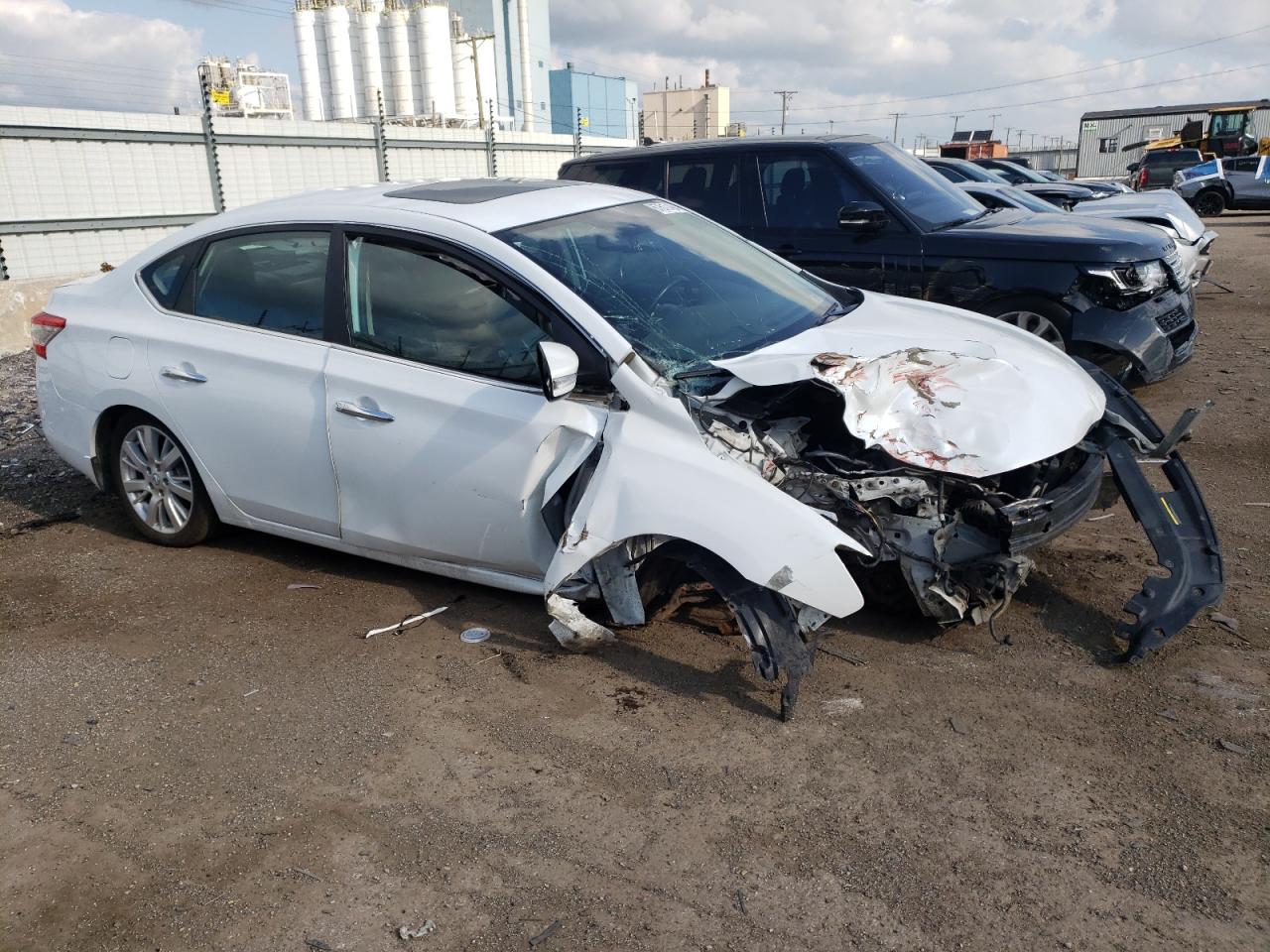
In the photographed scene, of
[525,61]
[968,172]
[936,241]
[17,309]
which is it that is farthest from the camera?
[525,61]

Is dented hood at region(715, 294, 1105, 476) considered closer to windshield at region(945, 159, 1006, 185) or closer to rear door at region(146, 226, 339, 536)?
rear door at region(146, 226, 339, 536)

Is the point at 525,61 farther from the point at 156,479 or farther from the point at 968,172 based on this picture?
the point at 156,479

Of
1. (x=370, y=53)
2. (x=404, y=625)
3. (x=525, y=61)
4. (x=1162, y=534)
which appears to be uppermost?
(x=370, y=53)

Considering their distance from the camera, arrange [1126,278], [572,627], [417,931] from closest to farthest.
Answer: [417,931], [572,627], [1126,278]

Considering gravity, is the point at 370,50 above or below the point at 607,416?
above

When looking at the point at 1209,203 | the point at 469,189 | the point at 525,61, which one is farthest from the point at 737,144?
the point at 525,61

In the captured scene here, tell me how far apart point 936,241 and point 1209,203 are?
2809 cm

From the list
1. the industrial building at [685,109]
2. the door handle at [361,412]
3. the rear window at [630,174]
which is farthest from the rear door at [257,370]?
the industrial building at [685,109]

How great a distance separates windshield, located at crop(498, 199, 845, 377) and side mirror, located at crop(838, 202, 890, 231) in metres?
2.26

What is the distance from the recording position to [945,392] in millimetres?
3689

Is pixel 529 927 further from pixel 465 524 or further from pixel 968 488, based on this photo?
pixel 968 488

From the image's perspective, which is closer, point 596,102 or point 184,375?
point 184,375

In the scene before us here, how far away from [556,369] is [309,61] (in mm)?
49931

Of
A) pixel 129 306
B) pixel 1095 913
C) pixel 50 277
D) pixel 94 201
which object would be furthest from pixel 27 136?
pixel 1095 913
